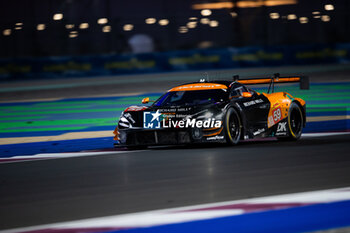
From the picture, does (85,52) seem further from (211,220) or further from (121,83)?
(211,220)

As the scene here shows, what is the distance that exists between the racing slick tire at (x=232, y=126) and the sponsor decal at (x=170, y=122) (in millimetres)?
182

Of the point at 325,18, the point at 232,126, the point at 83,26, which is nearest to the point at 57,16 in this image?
the point at 83,26

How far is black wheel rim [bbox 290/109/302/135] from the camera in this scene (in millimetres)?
11820

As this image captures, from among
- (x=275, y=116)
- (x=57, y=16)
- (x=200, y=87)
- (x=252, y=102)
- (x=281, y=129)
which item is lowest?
(x=281, y=129)

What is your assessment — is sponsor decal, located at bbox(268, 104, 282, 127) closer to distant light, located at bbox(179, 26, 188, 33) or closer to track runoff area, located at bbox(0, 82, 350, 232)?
track runoff area, located at bbox(0, 82, 350, 232)

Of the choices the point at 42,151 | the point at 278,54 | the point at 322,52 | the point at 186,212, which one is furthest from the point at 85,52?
the point at 186,212

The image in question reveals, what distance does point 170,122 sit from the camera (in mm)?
10406

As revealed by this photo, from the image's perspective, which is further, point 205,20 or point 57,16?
point 57,16

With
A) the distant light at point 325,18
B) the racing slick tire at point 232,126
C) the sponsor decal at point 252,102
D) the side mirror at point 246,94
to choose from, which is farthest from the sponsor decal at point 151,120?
the distant light at point 325,18

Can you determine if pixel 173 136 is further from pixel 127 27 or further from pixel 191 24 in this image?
pixel 191 24

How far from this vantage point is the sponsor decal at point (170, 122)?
10.3 m

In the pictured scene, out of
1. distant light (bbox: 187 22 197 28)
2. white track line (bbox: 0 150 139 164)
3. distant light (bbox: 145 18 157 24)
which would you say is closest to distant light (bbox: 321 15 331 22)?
distant light (bbox: 187 22 197 28)

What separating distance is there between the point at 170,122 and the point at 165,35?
2363 centimetres

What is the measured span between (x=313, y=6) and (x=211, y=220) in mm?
31054
